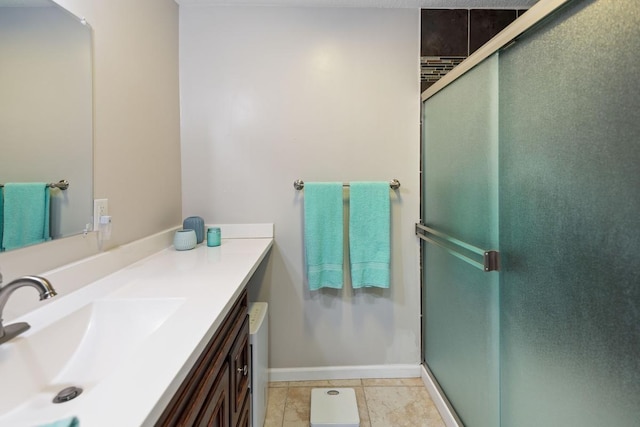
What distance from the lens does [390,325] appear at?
180 cm

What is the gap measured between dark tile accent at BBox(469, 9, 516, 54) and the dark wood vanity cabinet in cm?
185

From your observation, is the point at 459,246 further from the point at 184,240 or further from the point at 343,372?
the point at 184,240

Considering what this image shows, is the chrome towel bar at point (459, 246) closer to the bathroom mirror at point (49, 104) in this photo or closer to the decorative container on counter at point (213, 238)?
the decorative container on counter at point (213, 238)

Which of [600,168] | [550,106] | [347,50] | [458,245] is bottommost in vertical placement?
[458,245]

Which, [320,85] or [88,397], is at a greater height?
[320,85]

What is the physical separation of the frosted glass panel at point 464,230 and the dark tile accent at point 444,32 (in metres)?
0.34

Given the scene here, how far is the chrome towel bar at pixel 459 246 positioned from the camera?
1.05 meters

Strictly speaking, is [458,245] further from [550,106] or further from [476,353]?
[550,106]

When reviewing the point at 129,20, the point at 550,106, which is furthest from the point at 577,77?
the point at 129,20

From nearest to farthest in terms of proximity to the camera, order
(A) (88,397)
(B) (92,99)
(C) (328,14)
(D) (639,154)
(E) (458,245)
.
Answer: (A) (88,397), (D) (639,154), (B) (92,99), (E) (458,245), (C) (328,14)

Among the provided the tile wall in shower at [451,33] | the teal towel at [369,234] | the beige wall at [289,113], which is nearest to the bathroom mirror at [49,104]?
the beige wall at [289,113]

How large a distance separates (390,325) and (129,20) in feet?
6.49

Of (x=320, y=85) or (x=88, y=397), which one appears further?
(x=320, y=85)

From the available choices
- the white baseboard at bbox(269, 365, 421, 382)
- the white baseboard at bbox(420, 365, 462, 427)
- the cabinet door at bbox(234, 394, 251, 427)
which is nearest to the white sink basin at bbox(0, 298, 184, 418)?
the cabinet door at bbox(234, 394, 251, 427)
